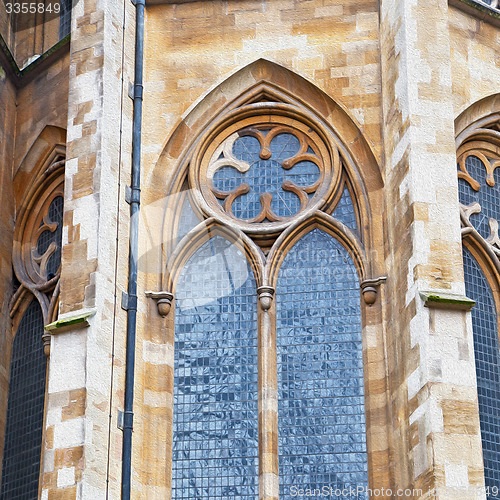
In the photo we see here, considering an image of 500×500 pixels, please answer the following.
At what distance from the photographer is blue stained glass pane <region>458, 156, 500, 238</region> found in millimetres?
22281

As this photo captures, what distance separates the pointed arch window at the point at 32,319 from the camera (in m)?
21.6

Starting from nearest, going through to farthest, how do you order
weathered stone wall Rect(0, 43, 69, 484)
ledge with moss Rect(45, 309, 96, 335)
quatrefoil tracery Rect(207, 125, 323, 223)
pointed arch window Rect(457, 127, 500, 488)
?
ledge with moss Rect(45, 309, 96, 335) → pointed arch window Rect(457, 127, 500, 488) → quatrefoil tracery Rect(207, 125, 323, 223) → weathered stone wall Rect(0, 43, 69, 484)

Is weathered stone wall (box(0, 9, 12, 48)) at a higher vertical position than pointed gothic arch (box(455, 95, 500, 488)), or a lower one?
higher

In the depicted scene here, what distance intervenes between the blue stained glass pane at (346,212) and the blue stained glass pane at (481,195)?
78.0 inches

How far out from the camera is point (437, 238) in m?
19.2

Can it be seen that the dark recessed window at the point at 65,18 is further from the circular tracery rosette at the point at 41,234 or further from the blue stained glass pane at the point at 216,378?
the blue stained glass pane at the point at 216,378

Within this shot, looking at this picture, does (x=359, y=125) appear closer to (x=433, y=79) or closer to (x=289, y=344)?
(x=433, y=79)

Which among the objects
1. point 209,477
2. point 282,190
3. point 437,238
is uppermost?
point 282,190

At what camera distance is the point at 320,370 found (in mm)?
20484

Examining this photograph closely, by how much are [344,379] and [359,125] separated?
13.4ft

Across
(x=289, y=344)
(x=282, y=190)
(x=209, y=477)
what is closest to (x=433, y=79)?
(x=282, y=190)

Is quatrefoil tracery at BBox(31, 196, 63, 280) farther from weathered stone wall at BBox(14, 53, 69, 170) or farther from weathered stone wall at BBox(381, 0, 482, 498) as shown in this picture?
weathered stone wall at BBox(381, 0, 482, 498)

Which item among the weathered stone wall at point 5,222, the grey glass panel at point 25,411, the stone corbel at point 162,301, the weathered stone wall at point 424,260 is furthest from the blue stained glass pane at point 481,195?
the weathered stone wall at point 5,222

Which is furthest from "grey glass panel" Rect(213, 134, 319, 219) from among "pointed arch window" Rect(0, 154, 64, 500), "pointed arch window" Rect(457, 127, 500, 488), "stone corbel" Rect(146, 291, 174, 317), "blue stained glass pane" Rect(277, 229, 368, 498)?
"pointed arch window" Rect(0, 154, 64, 500)
